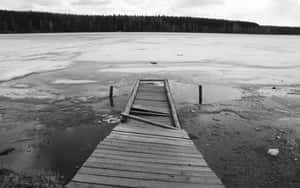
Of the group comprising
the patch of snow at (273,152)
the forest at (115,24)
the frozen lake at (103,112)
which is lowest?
the patch of snow at (273,152)

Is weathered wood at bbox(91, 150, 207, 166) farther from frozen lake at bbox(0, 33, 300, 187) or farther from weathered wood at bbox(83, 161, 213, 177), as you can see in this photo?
frozen lake at bbox(0, 33, 300, 187)

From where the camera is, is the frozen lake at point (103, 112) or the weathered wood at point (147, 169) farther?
the frozen lake at point (103, 112)

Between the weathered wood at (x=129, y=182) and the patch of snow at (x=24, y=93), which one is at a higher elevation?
the patch of snow at (x=24, y=93)

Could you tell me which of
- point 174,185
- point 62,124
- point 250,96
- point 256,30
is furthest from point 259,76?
point 256,30

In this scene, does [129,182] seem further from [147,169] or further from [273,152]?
[273,152]

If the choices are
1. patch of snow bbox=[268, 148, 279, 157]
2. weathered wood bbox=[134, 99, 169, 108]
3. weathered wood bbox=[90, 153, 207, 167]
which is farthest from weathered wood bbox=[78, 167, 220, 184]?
weathered wood bbox=[134, 99, 169, 108]

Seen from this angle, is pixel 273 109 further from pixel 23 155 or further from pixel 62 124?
pixel 23 155

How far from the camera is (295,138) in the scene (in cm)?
621

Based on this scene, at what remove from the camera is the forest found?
73.3 m

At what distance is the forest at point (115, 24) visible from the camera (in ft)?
240

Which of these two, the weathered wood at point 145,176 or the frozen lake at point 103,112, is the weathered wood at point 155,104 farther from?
the weathered wood at point 145,176

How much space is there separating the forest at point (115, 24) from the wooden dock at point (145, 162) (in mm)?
78085

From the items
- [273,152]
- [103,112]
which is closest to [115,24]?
[103,112]

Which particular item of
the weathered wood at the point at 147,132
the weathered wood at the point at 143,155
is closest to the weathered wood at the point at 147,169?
the weathered wood at the point at 143,155
